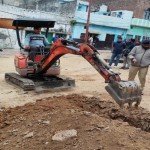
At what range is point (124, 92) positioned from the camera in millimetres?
6371

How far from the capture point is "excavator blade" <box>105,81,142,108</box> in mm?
6375

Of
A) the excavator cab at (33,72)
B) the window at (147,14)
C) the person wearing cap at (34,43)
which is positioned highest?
the window at (147,14)

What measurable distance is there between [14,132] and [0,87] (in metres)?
5.09

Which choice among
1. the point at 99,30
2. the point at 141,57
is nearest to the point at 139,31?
the point at 99,30

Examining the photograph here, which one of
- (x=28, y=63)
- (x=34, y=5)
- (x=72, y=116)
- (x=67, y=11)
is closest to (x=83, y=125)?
(x=72, y=116)

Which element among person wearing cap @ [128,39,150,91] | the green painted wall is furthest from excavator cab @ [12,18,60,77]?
the green painted wall

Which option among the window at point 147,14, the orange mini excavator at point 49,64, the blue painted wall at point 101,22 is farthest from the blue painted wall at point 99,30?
the orange mini excavator at point 49,64

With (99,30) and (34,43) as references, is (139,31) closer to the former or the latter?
(99,30)

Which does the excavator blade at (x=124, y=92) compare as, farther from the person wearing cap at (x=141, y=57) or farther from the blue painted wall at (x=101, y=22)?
the blue painted wall at (x=101, y=22)

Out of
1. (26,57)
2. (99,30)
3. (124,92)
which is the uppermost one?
(124,92)

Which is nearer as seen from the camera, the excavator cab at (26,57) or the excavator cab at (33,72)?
the excavator cab at (33,72)

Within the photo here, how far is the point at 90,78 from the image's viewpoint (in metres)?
13.7

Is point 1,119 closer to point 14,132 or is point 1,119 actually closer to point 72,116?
point 14,132

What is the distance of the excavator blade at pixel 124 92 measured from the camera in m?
6.38
